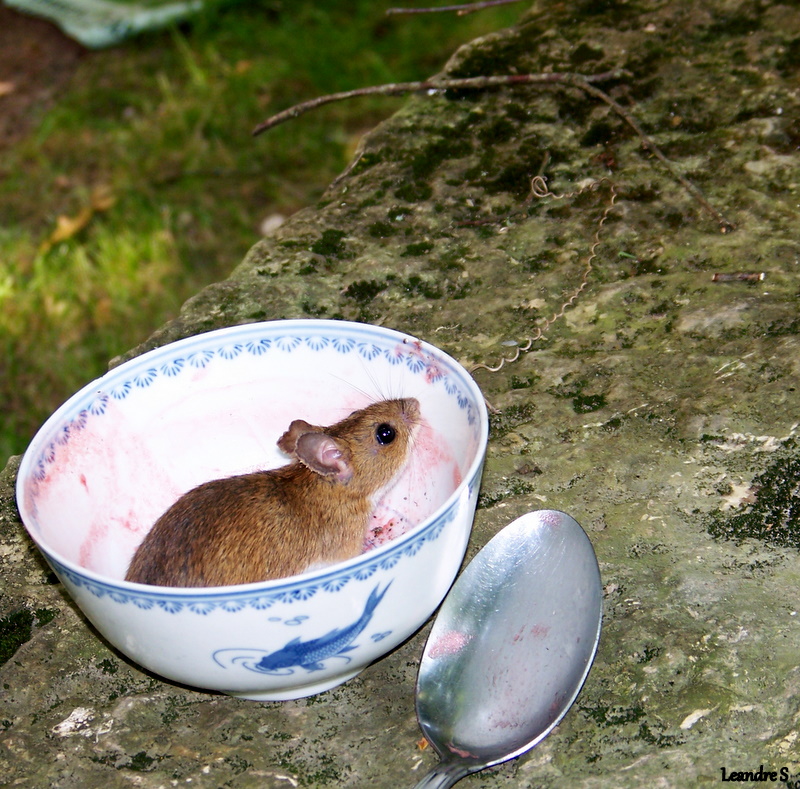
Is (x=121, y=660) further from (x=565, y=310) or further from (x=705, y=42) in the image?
(x=705, y=42)

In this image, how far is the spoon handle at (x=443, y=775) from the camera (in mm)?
1483

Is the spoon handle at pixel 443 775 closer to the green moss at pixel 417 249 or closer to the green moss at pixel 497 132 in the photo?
the green moss at pixel 417 249

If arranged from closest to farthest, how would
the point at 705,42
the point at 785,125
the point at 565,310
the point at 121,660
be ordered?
the point at 121,660 < the point at 565,310 < the point at 785,125 < the point at 705,42

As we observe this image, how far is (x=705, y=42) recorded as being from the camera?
9.70 feet

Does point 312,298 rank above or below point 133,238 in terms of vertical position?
above

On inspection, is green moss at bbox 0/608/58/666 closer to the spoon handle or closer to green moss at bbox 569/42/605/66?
the spoon handle

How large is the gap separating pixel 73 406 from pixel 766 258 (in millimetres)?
1501

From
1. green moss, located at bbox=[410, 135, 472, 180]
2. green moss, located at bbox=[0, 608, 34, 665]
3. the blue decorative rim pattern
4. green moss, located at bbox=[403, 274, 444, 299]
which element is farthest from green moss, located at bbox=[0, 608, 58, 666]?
green moss, located at bbox=[410, 135, 472, 180]

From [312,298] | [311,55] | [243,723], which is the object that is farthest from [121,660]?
[311,55]

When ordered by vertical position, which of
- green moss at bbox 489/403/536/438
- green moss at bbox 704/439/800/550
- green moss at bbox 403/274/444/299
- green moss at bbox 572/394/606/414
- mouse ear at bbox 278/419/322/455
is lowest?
green moss at bbox 704/439/800/550

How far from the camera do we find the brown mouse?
1.78m

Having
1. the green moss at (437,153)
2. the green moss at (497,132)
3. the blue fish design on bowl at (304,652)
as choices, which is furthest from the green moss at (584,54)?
the blue fish design on bowl at (304,652)

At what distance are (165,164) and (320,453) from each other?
11.6 feet

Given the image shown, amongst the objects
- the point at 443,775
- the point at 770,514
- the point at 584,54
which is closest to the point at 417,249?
the point at 584,54
